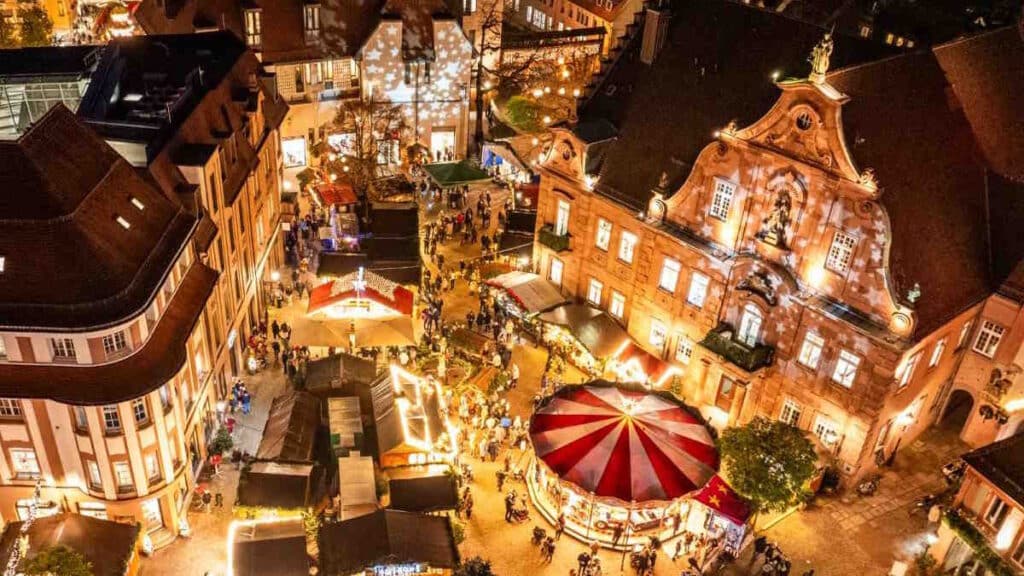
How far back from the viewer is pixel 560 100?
81.8 m

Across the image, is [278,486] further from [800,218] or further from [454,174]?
[454,174]

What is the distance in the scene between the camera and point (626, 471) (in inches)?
1447

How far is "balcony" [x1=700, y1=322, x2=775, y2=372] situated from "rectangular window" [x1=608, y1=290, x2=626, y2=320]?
7.26 metres

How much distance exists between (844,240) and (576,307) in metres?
17.2

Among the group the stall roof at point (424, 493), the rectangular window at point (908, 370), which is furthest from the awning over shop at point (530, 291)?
the rectangular window at point (908, 370)

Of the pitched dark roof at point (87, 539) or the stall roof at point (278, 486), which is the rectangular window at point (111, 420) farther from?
the stall roof at point (278, 486)

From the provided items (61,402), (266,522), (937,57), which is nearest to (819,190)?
(937,57)

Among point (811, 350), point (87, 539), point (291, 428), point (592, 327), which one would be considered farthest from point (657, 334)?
point (87, 539)

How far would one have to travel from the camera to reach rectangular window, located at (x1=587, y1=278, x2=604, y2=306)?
168ft

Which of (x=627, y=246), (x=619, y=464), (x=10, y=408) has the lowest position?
(x=619, y=464)

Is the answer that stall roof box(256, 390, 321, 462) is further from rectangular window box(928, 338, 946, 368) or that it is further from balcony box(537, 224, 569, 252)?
rectangular window box(928, 338, 946, 368)

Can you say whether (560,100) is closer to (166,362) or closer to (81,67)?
(81,67)

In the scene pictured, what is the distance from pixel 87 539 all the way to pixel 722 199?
32813 mm

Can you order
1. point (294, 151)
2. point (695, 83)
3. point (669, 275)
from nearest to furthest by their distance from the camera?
1. point (695, 83)
2. point (669, 275)
3. point (294, 151)
